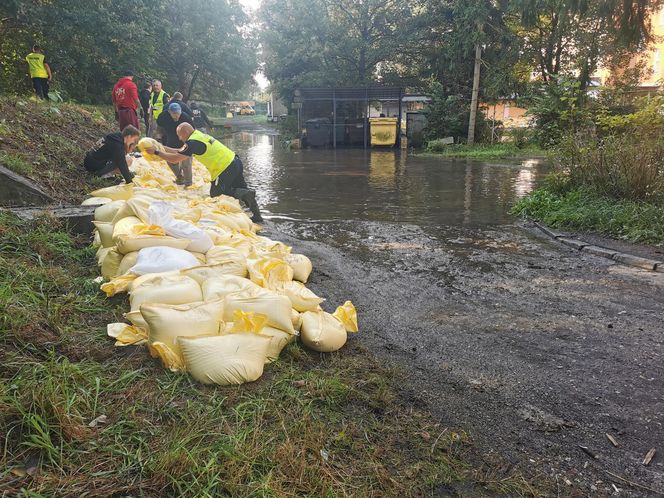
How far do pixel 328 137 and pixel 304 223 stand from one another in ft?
50.8

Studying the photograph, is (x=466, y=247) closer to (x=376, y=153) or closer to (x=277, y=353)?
(x=277, y=353)

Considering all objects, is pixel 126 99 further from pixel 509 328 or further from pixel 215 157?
pixel 509 328

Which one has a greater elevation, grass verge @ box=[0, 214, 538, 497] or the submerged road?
grass verge @ box=[0, 214, 538, 497]

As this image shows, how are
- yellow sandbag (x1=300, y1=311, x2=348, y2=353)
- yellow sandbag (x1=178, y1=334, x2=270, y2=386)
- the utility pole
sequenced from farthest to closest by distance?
the utility pole
yellow sandbag (x1=300, y1=311, x2=348, y2=353)
yellow sandbag (x1=178, y1=334, x2=270, y2=386)

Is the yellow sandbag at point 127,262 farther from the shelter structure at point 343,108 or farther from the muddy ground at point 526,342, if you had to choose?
the shelter structure at point 343,108

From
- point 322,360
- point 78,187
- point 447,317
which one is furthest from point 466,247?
point 78,187

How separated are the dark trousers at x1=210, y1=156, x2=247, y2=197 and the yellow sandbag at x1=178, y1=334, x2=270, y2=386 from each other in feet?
15.9

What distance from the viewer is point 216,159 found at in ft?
23.4

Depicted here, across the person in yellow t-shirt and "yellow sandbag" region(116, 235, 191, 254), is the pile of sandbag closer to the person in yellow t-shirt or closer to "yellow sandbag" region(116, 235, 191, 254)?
"yellow sandbag" region(116, 235, 191, 254)

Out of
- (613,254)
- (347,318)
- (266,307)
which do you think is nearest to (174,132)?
(347,318)

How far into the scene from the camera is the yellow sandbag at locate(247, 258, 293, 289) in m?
3.55

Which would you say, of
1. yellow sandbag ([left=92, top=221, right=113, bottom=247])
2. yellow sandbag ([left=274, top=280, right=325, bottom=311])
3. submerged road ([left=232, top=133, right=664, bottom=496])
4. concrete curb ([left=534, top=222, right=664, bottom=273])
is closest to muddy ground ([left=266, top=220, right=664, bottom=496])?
submerged road ([left=232, top=133, right=664, bottom=496])

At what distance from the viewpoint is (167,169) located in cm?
870

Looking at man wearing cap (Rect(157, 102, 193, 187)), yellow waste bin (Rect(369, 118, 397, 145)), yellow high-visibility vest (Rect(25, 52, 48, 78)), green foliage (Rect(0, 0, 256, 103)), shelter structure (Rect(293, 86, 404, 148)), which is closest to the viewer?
man wearing cap (Rect(157, 102, 193, 187))
